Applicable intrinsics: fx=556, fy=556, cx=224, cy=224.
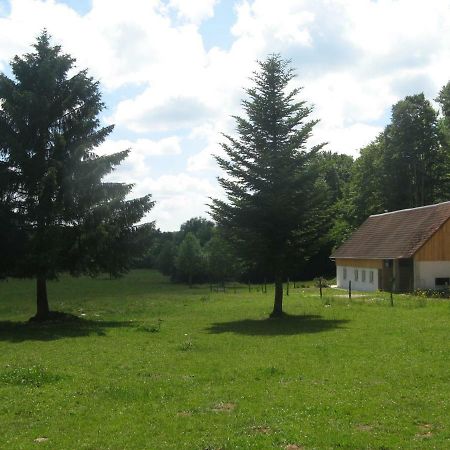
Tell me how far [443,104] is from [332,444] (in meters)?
61.1

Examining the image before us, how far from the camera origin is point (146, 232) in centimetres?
2845

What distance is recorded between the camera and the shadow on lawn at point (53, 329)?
2230 cm

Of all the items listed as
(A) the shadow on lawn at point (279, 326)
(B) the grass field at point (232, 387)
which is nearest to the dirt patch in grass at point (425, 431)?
(B) the grass field at point (232, 387)

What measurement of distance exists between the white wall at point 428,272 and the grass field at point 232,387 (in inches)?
712

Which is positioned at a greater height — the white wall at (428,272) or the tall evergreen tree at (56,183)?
the tall evergreen tree at (56,183)

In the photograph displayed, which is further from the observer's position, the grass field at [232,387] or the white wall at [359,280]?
the white wall at [359,280]

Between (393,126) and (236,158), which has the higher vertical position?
(393,126)

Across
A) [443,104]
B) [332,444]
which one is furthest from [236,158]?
[443,104]

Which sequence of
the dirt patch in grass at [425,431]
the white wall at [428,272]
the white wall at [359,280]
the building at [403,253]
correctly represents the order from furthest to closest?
1. the white wall at [359,280]
2. the building at [403,253]
3. the white wall at [428,272]
4. the dirt patch in grass at [425,431]

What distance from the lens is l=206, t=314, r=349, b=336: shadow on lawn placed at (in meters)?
21.8

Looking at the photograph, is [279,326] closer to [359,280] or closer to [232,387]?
[232,387]

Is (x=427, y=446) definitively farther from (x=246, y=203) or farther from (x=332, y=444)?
(x=246, y=203)

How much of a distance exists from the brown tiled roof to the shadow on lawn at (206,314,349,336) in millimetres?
17856

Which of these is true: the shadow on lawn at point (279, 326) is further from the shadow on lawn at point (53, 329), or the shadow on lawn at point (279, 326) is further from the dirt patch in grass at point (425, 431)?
the dirt patch in grass at point (425, 431)
